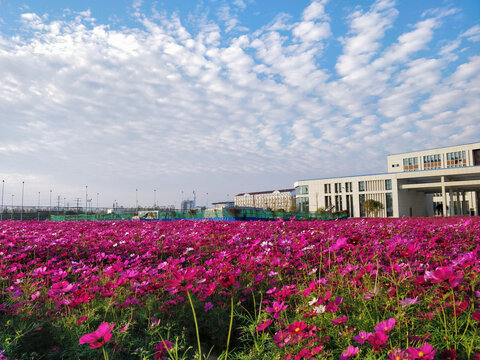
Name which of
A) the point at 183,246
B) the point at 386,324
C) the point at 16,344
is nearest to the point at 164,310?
the point at 16,344

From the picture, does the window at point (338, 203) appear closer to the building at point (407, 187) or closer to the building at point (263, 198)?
the building at point (407, 187)

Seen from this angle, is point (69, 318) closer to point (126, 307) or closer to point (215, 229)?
point (126, 307)

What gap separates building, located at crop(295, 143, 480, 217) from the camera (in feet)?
152

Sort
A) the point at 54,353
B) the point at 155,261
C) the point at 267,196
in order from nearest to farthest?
the point at 54,353 → the point at 155,261 → the point at 267,196

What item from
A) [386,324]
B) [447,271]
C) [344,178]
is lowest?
[386,324]

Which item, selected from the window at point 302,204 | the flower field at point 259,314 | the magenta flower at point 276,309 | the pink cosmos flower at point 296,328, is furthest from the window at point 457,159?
the pink cosmos flower at point 296,328

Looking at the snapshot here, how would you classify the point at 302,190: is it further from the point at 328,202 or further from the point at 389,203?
the point at 389,203

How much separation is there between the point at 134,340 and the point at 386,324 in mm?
1819

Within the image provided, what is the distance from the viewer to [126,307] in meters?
2.94

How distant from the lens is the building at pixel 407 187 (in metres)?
46.3

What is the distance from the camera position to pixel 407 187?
4912cm

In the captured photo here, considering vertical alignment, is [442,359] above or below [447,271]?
below

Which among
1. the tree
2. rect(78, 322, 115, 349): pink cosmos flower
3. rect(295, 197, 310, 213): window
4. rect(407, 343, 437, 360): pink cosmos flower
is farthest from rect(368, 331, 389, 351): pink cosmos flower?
rect(295, 197, 310, 213): window

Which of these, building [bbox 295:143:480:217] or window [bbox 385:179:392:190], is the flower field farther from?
window [bbox 385:179:392:190]
